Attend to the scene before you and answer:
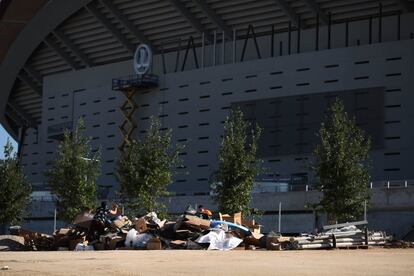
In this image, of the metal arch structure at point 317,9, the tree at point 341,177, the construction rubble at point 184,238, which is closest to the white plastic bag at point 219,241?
the construction rubble at point 184,238

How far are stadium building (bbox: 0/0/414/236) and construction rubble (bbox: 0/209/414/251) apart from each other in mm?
24443

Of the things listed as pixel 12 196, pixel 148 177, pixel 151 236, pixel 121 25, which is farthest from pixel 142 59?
pixel 151 236

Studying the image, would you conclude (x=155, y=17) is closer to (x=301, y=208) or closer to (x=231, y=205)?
(x=301, y=208)

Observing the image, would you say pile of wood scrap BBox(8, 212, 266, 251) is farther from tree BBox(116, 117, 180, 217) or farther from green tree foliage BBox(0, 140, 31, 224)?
green tree foliage BBox(0, 140, 31, 224)

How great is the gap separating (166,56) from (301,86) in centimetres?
1682

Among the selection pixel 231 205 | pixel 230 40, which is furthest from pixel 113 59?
pixel 231 205

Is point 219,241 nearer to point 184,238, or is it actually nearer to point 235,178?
point 184,238

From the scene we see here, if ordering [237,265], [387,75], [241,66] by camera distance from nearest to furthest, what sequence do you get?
[237,265] → [387,75] → [241,66]

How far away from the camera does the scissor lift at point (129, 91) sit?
252 ft

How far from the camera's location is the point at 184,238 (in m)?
24.8

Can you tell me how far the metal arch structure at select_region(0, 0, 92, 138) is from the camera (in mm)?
79125

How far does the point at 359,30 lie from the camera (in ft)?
219

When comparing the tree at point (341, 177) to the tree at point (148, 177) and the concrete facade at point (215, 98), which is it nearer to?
the tree at point (148, 177)

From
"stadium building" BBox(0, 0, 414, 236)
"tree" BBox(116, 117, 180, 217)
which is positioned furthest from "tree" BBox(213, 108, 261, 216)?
"stadium building" BBox(0, 0, 414, 236)
